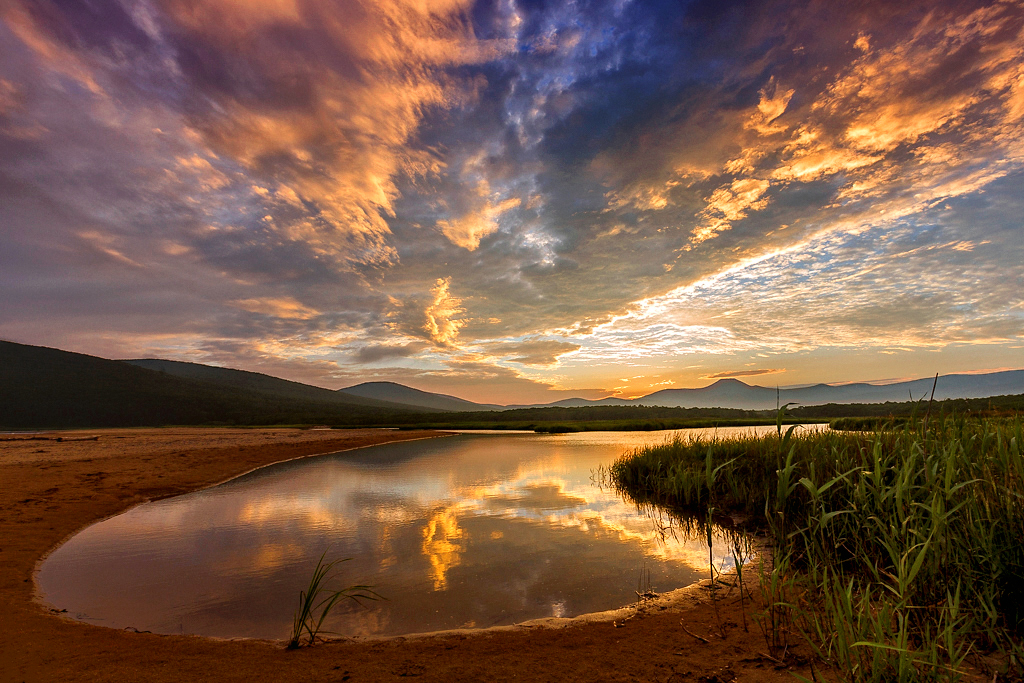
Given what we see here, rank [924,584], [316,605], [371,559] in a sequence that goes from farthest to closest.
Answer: [371,559], [316,605], [924,584]

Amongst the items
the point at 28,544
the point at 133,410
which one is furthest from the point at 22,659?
the point at 133,410

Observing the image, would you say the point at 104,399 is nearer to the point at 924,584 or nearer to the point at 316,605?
the point at 316,605

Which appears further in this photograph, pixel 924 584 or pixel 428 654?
pixel 428 654

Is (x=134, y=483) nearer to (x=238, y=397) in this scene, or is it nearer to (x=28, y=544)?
(x=28, y=544)

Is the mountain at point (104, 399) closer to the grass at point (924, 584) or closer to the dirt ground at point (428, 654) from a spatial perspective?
the dirt ground at point (428, 654)

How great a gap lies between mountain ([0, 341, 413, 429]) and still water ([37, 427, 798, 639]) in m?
102

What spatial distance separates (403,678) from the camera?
5.14 metres

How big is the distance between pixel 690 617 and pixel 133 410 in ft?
572

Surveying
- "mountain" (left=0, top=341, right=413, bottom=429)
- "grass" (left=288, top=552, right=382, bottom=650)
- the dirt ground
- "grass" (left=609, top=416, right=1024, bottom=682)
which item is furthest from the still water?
"mountain" (left=0, top=341, right=413, bottom=429)

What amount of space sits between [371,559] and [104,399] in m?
178

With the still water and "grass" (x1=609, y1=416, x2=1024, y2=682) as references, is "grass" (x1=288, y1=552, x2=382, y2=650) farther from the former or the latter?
"grass" (x1=609, y1=416, x2=1024, y2=682)

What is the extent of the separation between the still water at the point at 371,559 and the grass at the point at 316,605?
0.28 m

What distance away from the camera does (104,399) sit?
13288 cm

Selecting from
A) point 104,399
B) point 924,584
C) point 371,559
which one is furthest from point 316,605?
point 104,399
